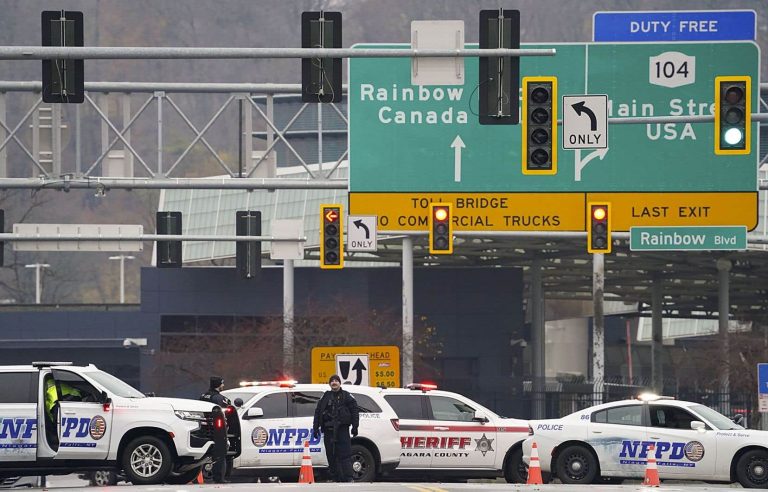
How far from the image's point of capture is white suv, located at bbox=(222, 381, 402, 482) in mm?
26203

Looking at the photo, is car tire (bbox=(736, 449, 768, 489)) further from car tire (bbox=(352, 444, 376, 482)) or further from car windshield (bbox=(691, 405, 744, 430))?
car tire (bbox=(352, 444, 376, 482))

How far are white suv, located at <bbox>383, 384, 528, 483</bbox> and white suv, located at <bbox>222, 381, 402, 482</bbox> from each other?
65cm

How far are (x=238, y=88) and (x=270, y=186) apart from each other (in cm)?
330

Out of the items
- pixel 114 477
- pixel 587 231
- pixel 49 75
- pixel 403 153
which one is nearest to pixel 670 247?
pixel 587 231

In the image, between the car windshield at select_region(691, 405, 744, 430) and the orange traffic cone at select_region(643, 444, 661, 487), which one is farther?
the car windshield at select_region(691, 405, 744, 430)

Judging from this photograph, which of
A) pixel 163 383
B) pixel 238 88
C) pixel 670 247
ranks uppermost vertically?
pixel 238 88

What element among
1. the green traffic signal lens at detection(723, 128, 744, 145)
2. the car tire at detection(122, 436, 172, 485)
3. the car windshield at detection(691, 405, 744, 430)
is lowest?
the car tire at detection(122, 436, 172, 485)

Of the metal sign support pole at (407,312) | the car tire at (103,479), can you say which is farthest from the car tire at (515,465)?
the metal sign support pole at (407,312)

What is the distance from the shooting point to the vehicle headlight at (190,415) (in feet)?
74.1

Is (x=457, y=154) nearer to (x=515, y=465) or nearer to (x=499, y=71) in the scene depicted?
(x=515, y=465)

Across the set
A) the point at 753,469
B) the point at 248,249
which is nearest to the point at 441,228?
the point at 248,249

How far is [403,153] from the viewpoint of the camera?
36.3m

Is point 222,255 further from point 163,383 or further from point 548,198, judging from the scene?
point 548,198

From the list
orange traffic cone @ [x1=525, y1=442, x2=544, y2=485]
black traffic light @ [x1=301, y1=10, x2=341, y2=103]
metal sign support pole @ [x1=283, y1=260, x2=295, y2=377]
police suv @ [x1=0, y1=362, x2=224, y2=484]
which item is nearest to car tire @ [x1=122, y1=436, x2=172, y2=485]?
police suv @ [x1=0, y1=362, x2=224, y2=484]
